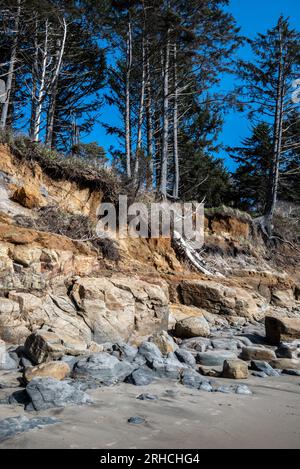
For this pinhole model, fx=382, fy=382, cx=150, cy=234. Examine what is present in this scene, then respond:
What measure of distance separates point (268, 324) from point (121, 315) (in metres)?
3.23

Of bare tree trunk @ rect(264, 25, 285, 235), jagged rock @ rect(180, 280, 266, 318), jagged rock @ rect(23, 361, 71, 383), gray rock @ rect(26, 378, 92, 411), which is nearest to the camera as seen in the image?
gray rock @ rect(26, 378, 92, 411)

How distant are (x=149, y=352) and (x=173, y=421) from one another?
204 centimetres

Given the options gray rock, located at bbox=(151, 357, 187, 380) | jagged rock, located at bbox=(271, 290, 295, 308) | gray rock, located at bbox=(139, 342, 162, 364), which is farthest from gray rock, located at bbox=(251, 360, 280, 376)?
jagged rock, located at bbox=(271, 290, 295, 308)

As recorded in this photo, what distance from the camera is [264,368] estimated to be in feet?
17.6

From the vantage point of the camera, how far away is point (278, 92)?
54.5 feet

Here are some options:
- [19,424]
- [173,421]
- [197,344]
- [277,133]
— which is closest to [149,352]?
[197,344]

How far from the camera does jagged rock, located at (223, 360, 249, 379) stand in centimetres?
489

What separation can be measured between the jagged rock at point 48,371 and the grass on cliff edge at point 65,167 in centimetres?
664

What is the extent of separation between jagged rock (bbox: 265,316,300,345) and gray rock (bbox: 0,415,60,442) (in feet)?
18.9

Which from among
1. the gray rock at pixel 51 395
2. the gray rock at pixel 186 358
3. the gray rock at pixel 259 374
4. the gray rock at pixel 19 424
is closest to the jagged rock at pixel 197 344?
the gray rock at pixel 186 358

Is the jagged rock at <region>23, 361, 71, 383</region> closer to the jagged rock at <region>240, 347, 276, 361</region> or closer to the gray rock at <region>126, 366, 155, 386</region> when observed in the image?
the gray rock at <region>126, 366, 155, 386</region>

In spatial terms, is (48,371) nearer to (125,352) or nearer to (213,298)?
(125,352)

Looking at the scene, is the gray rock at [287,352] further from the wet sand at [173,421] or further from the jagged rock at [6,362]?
the jagged rock at [6,362]
